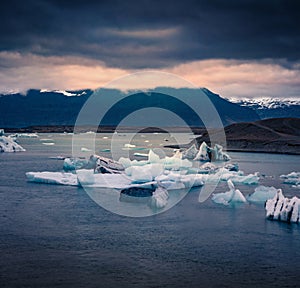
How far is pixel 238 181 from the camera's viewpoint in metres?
20.5

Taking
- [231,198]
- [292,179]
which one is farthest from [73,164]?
[231,198]

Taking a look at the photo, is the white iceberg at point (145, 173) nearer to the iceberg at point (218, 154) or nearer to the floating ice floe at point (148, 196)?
the floating ice floe at point (148, 196)

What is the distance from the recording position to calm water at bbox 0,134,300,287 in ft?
27.3

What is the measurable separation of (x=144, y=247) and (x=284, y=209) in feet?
14.6

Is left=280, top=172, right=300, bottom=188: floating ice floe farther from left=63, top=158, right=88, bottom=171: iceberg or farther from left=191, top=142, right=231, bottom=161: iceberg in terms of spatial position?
left=191, top=142, right=231, bottom=161: iceberg

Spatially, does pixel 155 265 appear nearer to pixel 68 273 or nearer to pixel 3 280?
pixel 68 273

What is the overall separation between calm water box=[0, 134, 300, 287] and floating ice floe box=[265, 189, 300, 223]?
0.30 m

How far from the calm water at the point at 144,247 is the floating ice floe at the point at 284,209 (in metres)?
0.30

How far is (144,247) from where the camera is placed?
400 inches

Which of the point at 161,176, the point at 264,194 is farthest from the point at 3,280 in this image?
the point at 161,176

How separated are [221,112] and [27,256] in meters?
191

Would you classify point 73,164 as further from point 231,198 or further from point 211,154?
point 211,154

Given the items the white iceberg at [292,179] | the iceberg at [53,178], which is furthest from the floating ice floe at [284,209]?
Answer: the iceberg at [53,178]

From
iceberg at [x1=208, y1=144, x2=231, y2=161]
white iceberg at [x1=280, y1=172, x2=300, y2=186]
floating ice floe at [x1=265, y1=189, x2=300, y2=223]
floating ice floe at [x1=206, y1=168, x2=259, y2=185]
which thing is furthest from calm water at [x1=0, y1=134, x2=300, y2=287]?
iceberg at [x1=208, y1=144, x2=231, y2=161]
